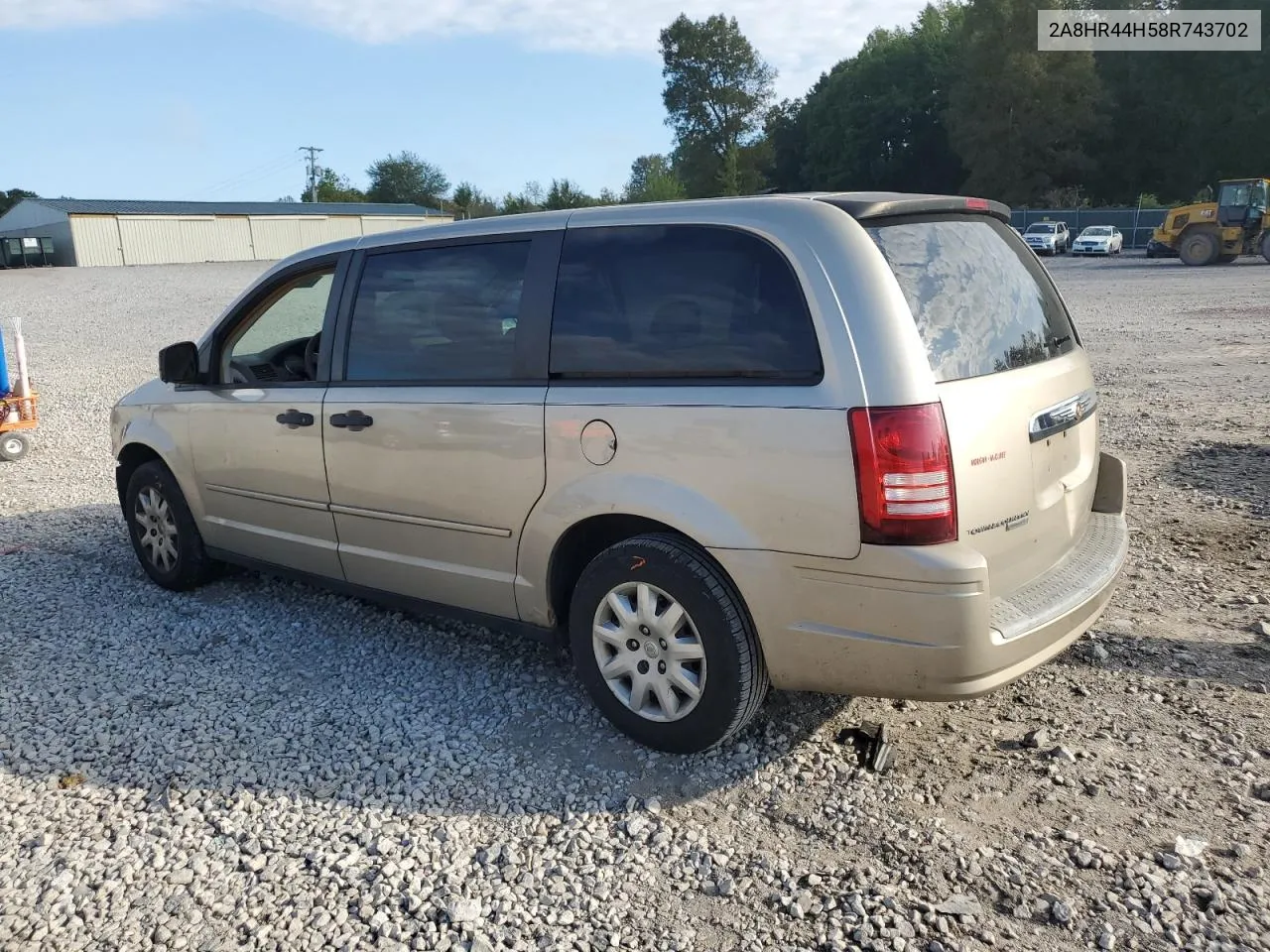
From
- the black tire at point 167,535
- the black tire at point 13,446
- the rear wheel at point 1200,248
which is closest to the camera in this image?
the black tire at point 167,535

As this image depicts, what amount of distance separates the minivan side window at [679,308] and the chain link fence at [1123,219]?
50365 mm

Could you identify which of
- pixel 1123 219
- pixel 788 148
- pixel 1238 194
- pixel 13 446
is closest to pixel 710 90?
pixel 788 148

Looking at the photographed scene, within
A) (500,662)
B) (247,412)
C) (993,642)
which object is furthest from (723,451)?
(247,412)

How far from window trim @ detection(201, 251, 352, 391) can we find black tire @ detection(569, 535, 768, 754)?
71.9 inches

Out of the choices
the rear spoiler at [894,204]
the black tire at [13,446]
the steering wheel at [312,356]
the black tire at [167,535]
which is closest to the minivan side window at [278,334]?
the steering wheel at [312,356]

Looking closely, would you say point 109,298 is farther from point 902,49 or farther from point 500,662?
point 902,49

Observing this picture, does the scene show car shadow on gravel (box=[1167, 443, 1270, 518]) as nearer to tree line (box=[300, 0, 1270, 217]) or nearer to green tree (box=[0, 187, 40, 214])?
tree line (box=[300, 0, 1270, 217])

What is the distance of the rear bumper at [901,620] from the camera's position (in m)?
3.01

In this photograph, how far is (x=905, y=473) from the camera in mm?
2969

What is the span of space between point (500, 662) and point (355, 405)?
1300 mm

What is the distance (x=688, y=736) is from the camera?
3504 millimetres

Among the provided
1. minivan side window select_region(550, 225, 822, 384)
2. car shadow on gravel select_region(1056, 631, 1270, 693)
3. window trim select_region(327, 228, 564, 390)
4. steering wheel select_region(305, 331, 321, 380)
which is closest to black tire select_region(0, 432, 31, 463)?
steering wheel select_region(305, 331, 321, 380)

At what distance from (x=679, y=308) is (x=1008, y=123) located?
205 feet

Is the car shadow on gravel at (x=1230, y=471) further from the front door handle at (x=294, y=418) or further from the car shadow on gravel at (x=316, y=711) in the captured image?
the front door handle at (x=294, y=418)
